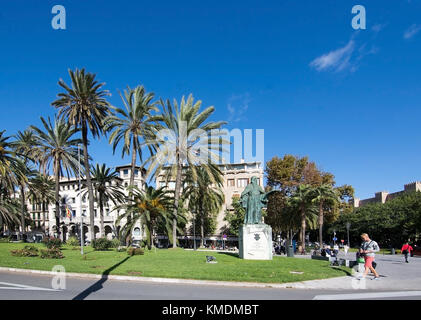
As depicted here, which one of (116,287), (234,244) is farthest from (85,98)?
(234,244)

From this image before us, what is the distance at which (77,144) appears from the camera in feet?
106

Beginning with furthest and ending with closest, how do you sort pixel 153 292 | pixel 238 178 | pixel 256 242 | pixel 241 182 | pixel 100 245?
pixel 238 178
pixel 241 182
pixel 100 245
pixel 256 242
pixel 153 292

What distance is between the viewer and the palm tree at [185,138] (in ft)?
83.3

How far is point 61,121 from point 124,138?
6.36 m

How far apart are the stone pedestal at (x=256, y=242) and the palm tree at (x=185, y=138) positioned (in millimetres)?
8531

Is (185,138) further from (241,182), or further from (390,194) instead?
(390,194)

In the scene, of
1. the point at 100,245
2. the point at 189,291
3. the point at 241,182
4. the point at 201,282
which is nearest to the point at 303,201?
the point at 100,245

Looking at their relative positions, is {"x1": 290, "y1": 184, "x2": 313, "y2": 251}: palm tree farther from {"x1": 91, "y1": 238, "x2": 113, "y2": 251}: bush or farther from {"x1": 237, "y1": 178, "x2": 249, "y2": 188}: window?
{"x1": 237, "y1": 178, "x2": 249, "y2": 188}: window

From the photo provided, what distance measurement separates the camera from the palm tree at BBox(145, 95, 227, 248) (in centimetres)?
2539

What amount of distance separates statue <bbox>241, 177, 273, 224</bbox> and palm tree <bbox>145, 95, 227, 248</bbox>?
21.8 feet

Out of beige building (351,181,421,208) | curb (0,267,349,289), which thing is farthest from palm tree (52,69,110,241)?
beige building (351,181,421,208)

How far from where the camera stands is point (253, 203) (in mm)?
19000

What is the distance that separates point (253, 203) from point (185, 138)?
9876mm
